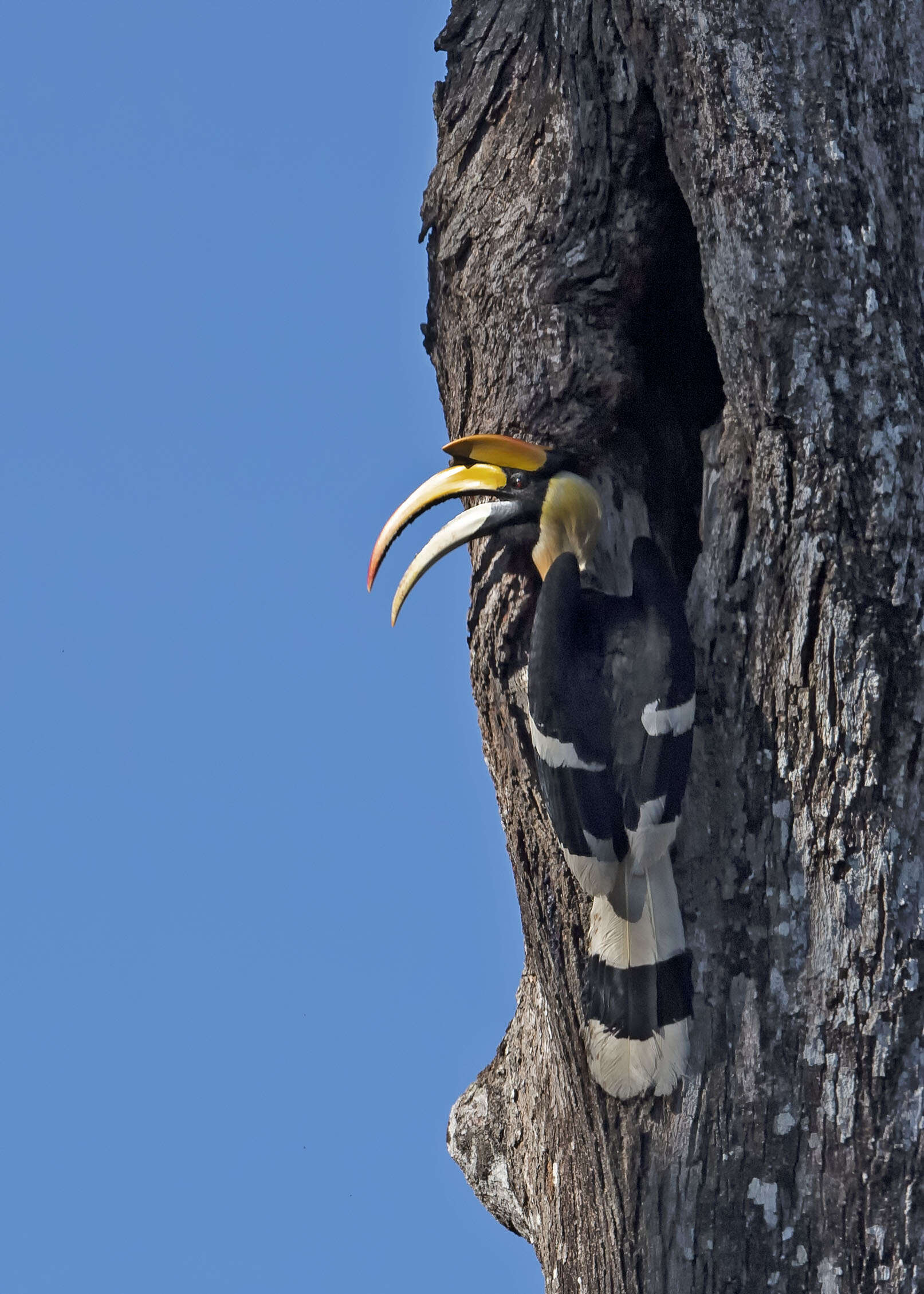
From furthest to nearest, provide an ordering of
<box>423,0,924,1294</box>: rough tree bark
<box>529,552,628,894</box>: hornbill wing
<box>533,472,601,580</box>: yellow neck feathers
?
<box>533,472,601,580</box>: yellow neck feathers, <box>529,552,628,894</box>: hornbill wing, <box>423,0,924,1294</box>: rough tree bark

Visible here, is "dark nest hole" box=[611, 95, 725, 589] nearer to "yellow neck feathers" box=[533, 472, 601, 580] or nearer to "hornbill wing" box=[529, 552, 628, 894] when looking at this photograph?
"yellow neck feathers" box=[533, 472, 601, 580]

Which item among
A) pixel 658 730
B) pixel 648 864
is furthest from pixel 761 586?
pixel 648 864

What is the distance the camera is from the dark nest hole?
262cm

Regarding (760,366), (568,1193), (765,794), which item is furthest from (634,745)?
(568,1193)

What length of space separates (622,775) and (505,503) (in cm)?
58

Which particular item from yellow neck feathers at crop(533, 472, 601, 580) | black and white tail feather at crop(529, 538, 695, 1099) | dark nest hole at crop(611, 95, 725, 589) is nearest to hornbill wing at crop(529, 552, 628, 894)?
black and white tail feather at crop(529, 538, 695, 1099)

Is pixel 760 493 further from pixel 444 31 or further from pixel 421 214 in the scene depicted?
pixel 444 31

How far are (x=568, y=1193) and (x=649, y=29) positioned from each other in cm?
217

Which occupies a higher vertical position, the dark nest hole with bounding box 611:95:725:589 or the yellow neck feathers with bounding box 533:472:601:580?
the dark nest hole with bounding box 611:95:725:589

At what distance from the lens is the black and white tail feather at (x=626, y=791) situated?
2.34 meters

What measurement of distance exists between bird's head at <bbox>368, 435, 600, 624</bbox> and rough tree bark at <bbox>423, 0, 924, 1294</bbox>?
65 millimetres

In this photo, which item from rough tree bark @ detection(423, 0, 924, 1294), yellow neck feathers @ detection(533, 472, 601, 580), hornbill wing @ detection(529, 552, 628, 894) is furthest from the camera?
yellow neck feathers @ detection(533, 472, 601, 580)

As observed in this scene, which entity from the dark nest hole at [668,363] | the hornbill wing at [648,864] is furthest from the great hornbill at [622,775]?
the dark nest hole at [668,363]

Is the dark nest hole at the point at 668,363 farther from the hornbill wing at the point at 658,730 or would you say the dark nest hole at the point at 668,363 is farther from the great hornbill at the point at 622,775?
the hornbill wing at the point at 658,730
